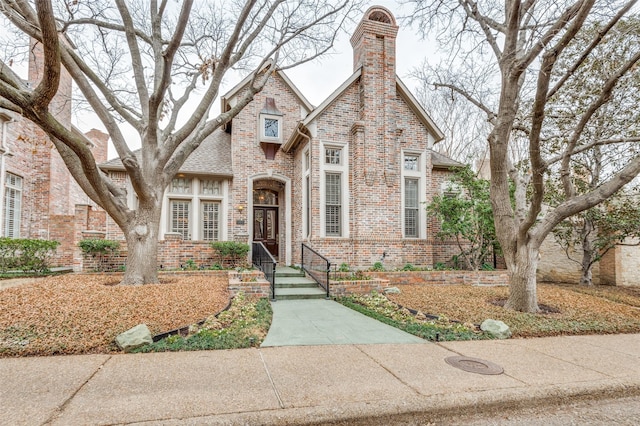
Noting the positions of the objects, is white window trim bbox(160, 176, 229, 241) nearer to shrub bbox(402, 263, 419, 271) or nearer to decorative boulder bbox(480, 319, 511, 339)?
shrub bbox(402, 263, 419, 271)

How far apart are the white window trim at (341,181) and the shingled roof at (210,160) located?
331cm

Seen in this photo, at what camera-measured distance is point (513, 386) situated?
10.9 ft

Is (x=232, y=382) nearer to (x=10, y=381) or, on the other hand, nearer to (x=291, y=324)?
(x=10, y=381)

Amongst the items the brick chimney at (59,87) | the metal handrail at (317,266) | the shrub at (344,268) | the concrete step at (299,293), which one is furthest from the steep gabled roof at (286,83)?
the concrete step at (299,293)

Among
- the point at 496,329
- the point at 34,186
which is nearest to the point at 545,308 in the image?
the point at 496,329

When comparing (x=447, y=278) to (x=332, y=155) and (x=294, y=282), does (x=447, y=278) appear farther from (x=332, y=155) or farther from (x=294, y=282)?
(x=332, y=155)

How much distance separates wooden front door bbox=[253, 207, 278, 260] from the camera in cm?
1262

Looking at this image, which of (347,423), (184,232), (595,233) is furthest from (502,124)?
(184,232)

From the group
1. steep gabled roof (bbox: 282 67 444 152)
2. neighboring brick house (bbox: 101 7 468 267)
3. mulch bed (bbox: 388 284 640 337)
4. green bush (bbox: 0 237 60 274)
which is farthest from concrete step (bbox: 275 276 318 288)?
green bush (bbox: 0 237 60 274)

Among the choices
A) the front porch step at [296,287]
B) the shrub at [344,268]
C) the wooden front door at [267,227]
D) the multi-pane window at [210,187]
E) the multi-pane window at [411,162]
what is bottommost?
the front porch step at [296,287]

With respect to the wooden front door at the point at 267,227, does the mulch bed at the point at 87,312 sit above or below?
below

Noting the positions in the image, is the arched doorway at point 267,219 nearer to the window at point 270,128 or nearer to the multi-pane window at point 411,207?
the window at point 270,128

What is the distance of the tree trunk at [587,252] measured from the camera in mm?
10422

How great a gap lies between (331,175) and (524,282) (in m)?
6.00
